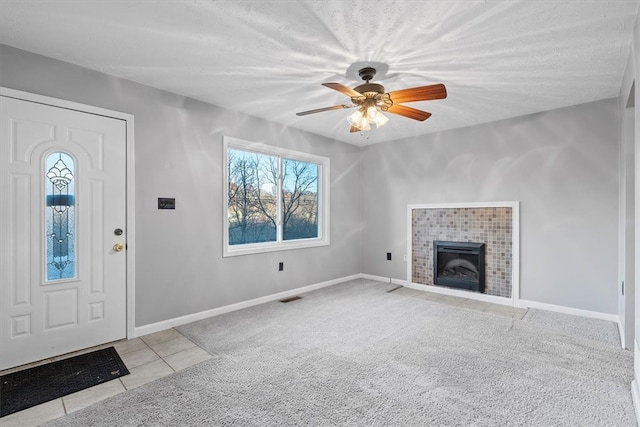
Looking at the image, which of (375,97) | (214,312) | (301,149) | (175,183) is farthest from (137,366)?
(301,149)

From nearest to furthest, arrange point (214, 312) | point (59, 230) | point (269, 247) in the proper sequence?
point (59, 230) → point (214, 312) → point (269, 247)

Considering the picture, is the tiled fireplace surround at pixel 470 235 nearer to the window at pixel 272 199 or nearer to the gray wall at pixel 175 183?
the window at pixel 272 199

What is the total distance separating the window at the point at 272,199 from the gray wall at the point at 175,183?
0.52 feet

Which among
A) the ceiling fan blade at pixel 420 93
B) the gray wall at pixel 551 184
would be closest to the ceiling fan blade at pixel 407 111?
the ceiling fan blade at pixel 420 93

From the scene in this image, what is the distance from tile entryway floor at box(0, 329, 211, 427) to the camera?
1.82m

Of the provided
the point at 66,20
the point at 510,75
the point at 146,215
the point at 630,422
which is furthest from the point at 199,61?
the point at 630,422

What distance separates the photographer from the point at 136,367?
236 centimetres

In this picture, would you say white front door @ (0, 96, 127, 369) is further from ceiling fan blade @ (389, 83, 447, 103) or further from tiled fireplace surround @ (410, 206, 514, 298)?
tiled fireplace surround @ (410, 206, 514, 298)

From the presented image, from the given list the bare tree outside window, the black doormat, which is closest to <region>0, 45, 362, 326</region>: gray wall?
the bare tree outside window

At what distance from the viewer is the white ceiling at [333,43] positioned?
184 cm

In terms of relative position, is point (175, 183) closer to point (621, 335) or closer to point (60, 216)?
point (60, 216)

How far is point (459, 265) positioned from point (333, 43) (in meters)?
3.40

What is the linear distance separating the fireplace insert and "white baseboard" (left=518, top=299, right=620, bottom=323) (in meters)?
0.51

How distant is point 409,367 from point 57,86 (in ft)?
11.4
